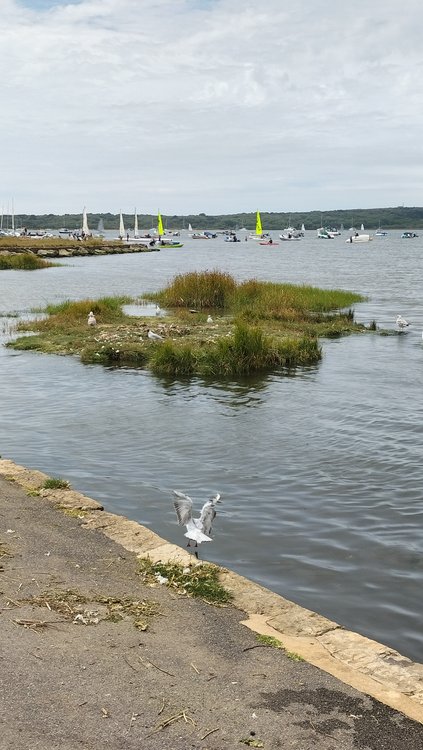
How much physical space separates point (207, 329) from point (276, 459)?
1361cm

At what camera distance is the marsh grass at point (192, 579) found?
6953 mm

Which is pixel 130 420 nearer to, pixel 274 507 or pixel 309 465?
pixel 309 465

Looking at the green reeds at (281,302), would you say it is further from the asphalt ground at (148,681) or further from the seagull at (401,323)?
the asphalt ground at (148,681)

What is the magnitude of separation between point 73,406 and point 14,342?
10239 mm

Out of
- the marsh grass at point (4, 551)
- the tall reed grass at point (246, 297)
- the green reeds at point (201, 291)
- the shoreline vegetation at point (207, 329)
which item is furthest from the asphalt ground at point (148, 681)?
the green reeds at point (201, 291)

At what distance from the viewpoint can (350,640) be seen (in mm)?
6383

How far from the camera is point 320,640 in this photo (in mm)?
6336

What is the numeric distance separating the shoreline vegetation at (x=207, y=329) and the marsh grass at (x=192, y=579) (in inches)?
538

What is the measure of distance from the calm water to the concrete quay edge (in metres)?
0.90

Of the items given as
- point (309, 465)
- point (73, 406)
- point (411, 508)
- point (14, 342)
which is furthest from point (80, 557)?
point (14, 342)

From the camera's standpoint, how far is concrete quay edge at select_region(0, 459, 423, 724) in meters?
5.52

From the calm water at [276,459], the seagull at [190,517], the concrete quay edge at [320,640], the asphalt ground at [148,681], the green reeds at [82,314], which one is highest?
the green reeds at [82,314]

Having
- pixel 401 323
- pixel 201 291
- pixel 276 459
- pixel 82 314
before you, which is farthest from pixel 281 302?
pixel 276 459

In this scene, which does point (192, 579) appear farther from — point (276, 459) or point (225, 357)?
point (225, 357)
